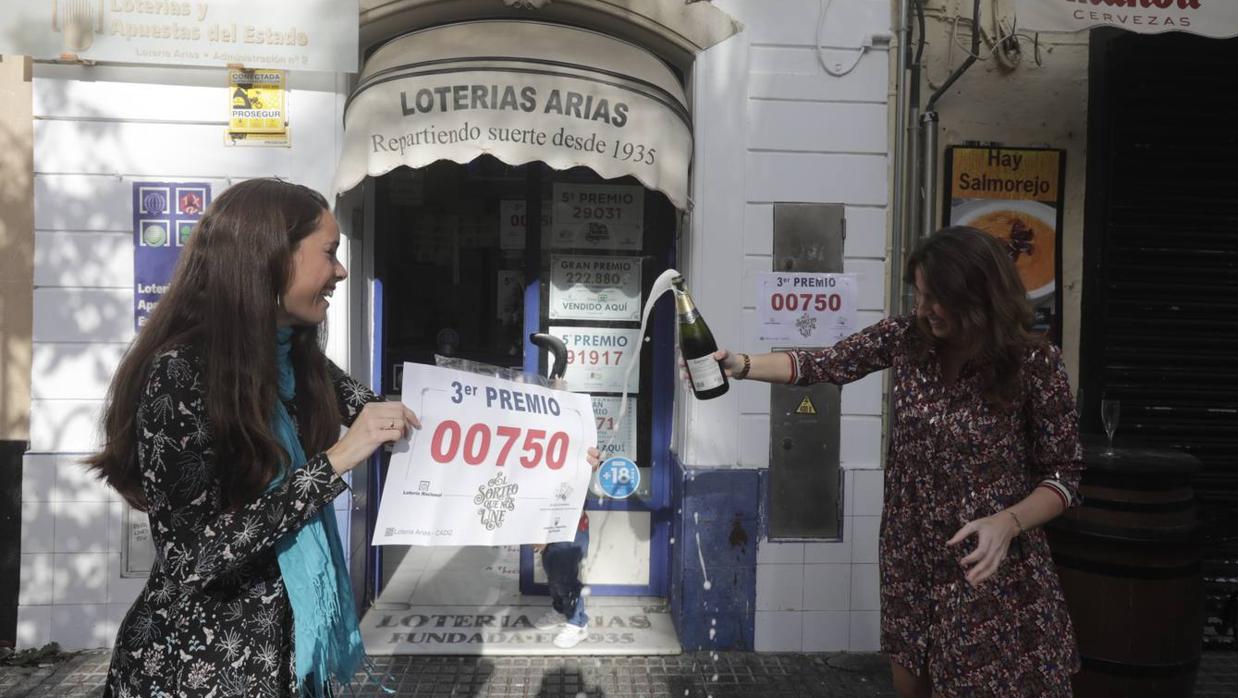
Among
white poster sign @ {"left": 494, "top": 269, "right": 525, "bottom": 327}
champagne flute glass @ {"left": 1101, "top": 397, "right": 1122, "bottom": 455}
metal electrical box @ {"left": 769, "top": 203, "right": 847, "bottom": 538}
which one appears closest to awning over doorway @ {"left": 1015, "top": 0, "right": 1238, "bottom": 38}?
metal electrical box @ {"left": 769, "top": 203, "right": 847, "bottom": 538}

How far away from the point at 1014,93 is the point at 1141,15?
0.76 m

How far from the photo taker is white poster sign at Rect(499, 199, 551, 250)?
4918 mm

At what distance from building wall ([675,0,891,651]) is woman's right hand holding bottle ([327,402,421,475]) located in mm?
2563

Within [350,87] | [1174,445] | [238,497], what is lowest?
[1174,445]

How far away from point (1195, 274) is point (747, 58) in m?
2.84

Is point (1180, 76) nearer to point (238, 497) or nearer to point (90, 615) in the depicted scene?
point (238, 497)

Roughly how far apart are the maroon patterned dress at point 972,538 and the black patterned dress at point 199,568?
158cm

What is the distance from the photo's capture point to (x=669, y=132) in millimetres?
3865

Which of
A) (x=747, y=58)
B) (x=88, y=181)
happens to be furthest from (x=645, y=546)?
(x=88, y=181)

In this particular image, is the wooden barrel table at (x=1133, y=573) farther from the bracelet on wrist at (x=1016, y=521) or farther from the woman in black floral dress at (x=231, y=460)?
the woman in black floral dress at (x=231, y=460)

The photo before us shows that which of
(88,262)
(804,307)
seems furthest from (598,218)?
(88,262)

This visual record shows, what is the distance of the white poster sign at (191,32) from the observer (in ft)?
12.7

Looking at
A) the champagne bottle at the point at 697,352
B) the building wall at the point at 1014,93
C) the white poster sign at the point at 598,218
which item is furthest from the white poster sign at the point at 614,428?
the building wall at the point at 1014,93

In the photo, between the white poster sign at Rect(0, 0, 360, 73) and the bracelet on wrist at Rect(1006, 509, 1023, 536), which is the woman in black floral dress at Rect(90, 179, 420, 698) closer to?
the bracelet on wrist at Rect(1006, 509, 1023, 536)
